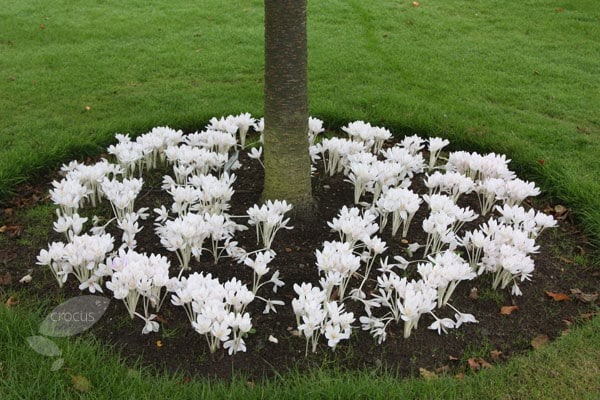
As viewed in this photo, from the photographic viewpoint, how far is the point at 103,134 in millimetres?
5656

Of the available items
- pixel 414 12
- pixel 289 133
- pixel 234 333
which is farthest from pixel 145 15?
pixel 234 333

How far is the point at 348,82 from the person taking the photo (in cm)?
720

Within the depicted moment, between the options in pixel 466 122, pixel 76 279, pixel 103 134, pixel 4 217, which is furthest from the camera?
pixel 466 122

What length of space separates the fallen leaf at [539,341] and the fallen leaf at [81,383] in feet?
7.71

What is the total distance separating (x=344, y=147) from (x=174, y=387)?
252 centimetres

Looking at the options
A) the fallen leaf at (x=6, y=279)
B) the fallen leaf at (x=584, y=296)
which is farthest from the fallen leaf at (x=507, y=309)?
the fallen leaf at (x=6, y=279)

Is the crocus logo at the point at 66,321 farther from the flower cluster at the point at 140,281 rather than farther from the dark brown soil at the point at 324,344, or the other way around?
the flower cluster at the point at 140,281

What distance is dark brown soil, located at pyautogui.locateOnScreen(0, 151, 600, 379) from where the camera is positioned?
3.13 metres

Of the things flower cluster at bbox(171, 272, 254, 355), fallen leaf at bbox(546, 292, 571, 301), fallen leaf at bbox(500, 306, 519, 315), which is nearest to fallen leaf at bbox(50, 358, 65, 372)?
flower cluster at bbox(171, 272, 254, 355)

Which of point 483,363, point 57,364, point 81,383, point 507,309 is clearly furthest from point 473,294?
point 57,364

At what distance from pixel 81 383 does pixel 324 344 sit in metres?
1.24

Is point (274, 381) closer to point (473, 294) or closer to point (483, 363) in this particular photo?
point (483, 363)

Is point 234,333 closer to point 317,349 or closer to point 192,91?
point 317,349

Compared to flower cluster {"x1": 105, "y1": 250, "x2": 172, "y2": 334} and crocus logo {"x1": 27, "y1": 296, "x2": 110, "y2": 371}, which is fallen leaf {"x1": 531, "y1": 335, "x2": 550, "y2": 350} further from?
crocus logo {"x1": 27, "y1": 296, "x2": 110, "y2": 371}
